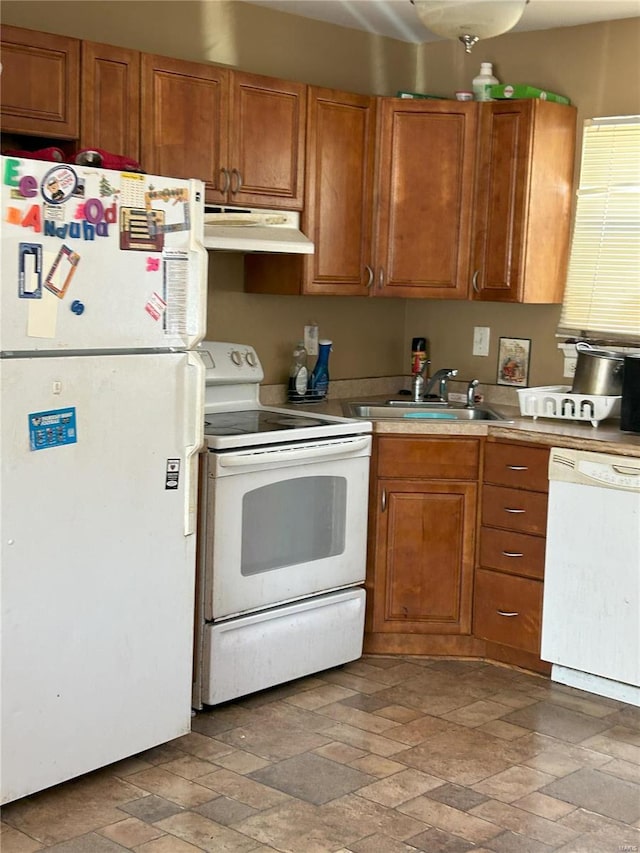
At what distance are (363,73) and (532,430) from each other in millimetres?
1781

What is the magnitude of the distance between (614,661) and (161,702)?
5.11 feet

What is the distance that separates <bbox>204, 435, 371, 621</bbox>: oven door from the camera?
3.50m

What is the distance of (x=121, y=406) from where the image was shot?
2973 mm

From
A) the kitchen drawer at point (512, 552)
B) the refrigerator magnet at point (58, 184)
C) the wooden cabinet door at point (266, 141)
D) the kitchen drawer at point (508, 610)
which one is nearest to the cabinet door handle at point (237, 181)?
the wooden cabinet door at point (266, 141)

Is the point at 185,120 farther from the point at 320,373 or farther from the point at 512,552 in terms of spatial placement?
the point at 512,552

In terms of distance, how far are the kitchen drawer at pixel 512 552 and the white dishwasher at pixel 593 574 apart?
0.16ft

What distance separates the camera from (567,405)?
13.3 feet

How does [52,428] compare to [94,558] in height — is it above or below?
above

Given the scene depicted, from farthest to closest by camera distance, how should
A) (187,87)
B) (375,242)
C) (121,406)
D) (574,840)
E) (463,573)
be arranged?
(375,242) < (463,573) < (187,87) < (121,406) < (574,840)

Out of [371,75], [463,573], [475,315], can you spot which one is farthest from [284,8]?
[463,573]

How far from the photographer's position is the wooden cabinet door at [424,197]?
4.32 meters

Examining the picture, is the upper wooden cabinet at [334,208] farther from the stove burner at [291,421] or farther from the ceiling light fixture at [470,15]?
the ceiling light fixture at [470,15]

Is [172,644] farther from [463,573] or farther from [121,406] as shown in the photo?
[463,573]

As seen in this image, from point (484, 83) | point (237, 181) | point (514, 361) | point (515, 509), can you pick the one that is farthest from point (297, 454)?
point (484, 83)
